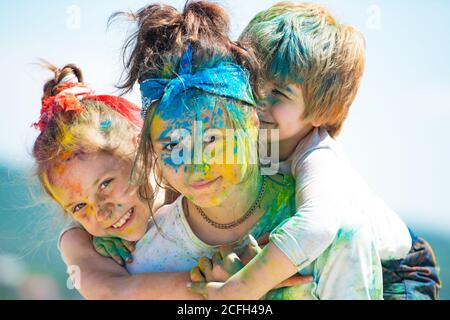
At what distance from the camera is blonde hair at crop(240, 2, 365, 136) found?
9.07 ft

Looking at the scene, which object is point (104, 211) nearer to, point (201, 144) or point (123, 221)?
point (123, 221)

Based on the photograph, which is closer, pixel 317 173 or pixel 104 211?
pixel 317 173

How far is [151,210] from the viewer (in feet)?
9.23

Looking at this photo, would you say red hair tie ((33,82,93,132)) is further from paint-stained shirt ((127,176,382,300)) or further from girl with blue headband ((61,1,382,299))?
paint-stained shirt ((127,176,382,300))

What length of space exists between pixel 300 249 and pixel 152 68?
2.91 ft

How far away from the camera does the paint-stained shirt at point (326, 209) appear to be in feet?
8.02

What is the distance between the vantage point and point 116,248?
2.94 m

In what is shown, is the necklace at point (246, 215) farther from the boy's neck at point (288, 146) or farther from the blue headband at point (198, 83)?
the blue headband at point (198, 83)

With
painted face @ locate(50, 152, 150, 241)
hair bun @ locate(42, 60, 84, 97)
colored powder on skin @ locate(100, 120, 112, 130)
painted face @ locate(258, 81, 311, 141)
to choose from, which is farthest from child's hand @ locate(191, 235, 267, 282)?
hair bun @ locate(42, 60, 84, 97)

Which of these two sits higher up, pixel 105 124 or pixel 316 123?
pixel 316 123

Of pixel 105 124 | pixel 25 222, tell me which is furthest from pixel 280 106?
pixel 25 222

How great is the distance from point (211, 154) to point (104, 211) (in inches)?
23.4

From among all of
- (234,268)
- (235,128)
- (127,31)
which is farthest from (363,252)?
(127,31)
